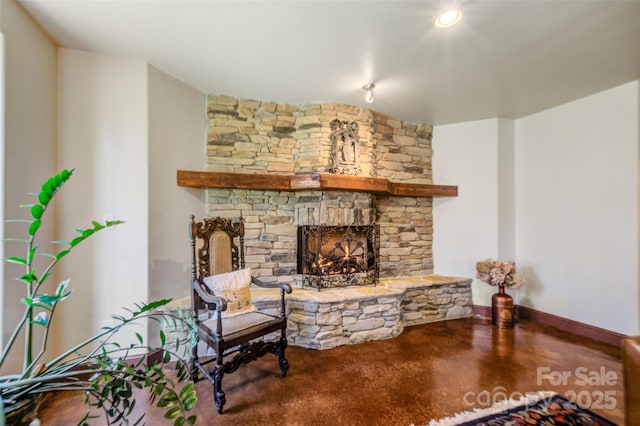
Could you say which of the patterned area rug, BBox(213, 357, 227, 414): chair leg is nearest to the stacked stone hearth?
BBox(213, 357, 227, 414): chair leg

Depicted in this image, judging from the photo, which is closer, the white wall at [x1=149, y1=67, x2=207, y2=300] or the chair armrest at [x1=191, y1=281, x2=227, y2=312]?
the chair armrest at [x1=191, y1=281, x2=227, y2=312]

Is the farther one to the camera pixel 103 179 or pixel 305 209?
pixel 305 209

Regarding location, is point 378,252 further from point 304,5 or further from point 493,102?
point 304,5

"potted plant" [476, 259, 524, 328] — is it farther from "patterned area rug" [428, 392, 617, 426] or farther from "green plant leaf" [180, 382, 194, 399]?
"green plant leaf" [180, 382, 194, 399]

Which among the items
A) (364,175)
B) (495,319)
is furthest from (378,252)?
(495,319)

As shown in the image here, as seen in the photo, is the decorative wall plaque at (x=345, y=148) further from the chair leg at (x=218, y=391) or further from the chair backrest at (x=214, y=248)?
the chair leg at (x=218, y=391)

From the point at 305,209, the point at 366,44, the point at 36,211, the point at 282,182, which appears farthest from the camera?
the point at 305,209

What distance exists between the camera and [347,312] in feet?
9.27

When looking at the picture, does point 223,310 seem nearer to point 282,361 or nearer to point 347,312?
point 282,361

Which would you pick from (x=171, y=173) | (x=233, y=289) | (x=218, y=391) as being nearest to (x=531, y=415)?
(x=218, y=391)

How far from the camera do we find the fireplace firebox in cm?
311

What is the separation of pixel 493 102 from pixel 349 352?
306 centimetres

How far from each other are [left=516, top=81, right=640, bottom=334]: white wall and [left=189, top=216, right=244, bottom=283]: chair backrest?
11.4 ft

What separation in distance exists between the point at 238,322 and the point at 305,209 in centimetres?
139
